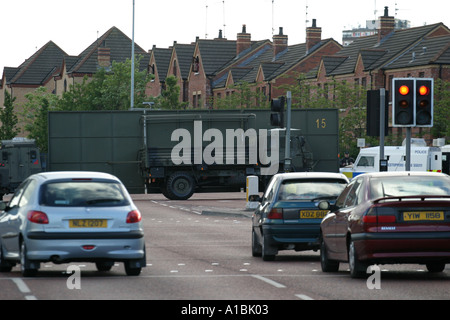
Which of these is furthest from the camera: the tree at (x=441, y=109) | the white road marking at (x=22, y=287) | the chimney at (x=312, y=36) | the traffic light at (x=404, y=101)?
the chimney at (x=312, y=36)

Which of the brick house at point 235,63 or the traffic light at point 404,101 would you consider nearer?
the traffic light at point 404,101

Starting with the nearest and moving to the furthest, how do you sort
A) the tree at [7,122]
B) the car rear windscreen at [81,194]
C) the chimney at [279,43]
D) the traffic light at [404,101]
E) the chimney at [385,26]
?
the car rear windscreen at [81,194] < the traffic light at [404,101] < the chimney at [385,26] < the chimney at [279,43] < the tree at [7,122]

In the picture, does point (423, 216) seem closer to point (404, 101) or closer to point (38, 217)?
point (38, 217)

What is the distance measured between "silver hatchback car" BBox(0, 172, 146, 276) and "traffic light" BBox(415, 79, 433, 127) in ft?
24.5

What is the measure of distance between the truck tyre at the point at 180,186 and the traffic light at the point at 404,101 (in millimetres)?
24307

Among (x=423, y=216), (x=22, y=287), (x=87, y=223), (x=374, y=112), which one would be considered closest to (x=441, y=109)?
(x=374, y=112)

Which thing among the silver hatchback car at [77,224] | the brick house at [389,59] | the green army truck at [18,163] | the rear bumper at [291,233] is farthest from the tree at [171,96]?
the silver hatchback car at [77,224]

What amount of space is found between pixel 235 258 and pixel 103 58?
91120mm

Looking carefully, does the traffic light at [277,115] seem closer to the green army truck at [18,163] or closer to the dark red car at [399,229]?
the dark red car at [399,229]

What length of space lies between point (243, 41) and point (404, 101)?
8290cm

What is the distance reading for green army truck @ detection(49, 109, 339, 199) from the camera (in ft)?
145

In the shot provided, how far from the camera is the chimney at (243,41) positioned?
10244 cm

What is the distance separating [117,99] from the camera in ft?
258
